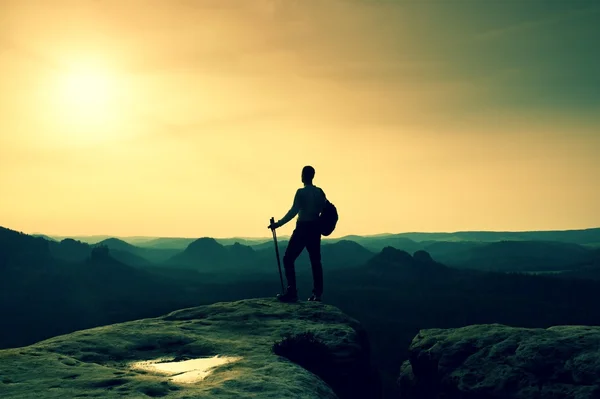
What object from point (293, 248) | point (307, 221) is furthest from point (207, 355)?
point (307, 221)

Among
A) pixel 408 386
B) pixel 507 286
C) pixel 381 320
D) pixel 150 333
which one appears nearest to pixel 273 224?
pixel 150 333

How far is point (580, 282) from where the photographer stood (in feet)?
527

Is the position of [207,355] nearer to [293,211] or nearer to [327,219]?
[293,211]

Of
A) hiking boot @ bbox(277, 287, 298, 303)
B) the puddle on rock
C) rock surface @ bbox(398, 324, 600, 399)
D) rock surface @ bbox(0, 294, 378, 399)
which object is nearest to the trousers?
hiking boot @ bbox(277, 287, 298, 303)

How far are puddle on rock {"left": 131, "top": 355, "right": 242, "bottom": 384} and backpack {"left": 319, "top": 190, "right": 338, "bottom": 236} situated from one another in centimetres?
564

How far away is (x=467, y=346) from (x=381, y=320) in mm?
118574

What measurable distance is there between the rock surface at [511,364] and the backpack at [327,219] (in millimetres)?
4161

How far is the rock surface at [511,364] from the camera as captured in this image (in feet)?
27.4

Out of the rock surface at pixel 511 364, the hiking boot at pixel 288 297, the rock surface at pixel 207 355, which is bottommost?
the rock surface at pixel 511 364

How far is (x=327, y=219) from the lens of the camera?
13711mm

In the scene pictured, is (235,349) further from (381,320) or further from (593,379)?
(381,320)

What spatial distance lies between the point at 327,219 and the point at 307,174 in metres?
1.44

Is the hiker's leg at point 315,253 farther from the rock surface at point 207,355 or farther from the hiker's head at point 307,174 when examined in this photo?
the hiker's head at point 307,174

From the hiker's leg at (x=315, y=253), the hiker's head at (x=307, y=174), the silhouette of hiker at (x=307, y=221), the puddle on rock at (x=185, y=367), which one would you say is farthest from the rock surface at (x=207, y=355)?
the hiker's head at (x=307, y=174)
